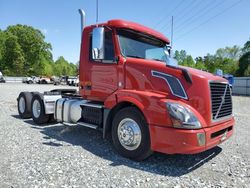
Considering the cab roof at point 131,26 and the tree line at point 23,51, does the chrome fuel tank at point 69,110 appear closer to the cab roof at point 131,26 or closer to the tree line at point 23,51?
the cab roof at point 131,26

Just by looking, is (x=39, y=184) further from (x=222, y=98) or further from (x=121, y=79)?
(x=222, y=98)

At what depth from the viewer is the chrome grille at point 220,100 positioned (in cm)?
452

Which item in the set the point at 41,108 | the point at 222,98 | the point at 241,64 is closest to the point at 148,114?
the point at 222,98

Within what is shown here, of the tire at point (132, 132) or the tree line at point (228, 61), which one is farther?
the tree line at point (228, 61)

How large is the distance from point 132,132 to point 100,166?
85cm

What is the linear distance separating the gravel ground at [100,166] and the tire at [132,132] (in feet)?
0.59

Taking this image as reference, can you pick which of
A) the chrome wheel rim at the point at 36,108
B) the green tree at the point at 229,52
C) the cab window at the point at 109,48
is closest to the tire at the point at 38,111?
the chrome wheel rim at the point at 36,108

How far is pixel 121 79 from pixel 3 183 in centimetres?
282

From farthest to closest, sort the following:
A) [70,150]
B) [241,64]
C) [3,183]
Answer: [241,64] → [70,150] → [3,183]

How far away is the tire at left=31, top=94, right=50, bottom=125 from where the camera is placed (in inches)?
300

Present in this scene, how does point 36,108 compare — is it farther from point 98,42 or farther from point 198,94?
point 198,94

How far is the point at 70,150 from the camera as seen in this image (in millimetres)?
5258

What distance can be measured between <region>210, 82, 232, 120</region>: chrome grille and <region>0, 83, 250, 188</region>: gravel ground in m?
0.97

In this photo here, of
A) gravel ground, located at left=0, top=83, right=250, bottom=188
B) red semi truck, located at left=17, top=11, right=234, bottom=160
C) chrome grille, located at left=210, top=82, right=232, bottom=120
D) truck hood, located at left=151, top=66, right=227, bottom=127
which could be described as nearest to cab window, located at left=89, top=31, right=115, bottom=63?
red semi truck, located at left=17, top=11, right=234, bottom=160
